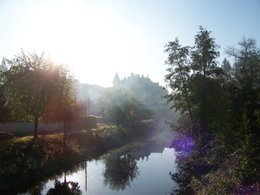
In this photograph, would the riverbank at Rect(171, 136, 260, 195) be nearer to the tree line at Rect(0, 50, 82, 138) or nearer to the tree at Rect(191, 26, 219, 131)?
the tree at Rect(191, 26, 219, 131)

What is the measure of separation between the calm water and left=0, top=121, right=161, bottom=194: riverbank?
4.71ft

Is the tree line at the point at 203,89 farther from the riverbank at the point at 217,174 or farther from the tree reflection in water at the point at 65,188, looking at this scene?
the tree reflection in water at the point at 65,188

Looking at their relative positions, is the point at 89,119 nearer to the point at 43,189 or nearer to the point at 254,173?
the point at 43,189

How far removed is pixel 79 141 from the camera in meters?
50.5

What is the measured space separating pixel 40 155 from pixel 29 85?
830 centimetres

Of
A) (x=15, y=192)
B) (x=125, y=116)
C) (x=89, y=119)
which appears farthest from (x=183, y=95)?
(x=125, y=116)

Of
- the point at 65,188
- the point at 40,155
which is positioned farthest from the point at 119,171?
the point at 65,188

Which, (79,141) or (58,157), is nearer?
(58,157)

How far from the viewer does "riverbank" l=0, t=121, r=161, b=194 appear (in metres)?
29.5

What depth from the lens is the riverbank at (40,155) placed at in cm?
2953

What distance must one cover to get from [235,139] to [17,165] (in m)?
19.3

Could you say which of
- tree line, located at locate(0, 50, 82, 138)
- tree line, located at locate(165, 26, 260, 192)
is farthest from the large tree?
tree line, located at locate(0, 50, 82, 138)

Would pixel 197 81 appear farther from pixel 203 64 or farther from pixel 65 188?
pixel 65 188

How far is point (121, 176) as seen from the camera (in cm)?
3900
